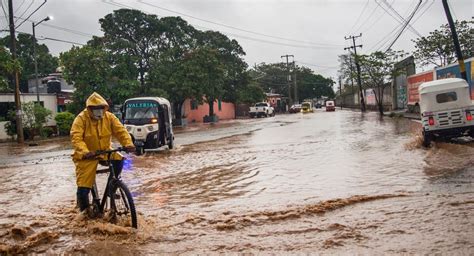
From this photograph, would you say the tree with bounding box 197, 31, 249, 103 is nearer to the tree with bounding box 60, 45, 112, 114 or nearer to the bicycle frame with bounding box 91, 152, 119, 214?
the tree with bounding box 60, 45, 112, 114

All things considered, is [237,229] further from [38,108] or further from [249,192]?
[38,108]

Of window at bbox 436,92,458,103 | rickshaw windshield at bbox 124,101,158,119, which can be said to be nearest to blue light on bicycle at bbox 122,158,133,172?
rickshaw windshield at bbox 124,101,158,119

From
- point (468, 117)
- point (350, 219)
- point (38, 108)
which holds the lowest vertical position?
point (350, 219)

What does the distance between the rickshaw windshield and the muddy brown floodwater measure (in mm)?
4358

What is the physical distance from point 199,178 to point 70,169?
193 inches

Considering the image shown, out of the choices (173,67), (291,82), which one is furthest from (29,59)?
(291,82)

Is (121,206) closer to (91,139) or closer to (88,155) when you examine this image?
(88,155)

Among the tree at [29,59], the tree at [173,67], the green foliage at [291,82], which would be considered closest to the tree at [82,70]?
the tree at [173,67]

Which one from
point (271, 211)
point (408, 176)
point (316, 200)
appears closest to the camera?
point (271, 211)

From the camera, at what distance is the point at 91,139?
6.44 m

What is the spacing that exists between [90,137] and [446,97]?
40.4 ft

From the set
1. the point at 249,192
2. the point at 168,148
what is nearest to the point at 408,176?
the point at 249,192

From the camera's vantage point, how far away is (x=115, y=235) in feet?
19.3

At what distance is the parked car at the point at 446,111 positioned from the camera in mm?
14227
